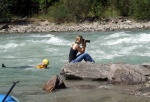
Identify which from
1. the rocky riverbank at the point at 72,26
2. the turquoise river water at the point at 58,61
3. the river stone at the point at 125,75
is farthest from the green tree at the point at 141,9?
the river stone at the point at 125,75

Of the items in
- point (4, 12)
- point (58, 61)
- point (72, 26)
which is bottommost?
point (58, 61)

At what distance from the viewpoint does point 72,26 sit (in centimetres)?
2727

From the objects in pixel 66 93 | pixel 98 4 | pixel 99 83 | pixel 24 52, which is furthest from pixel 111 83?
pixel 98 4

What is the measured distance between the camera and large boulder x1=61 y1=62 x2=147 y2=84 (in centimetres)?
924

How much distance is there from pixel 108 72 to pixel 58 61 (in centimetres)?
385

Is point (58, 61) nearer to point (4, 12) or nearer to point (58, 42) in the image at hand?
point (58, 42)

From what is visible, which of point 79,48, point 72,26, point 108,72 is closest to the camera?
point 108,72

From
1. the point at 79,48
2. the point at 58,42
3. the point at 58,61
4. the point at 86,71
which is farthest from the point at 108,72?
the point at 58,42

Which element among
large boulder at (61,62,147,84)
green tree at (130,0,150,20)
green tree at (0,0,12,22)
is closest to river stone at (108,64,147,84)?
large boulder at (61,62,147,84)

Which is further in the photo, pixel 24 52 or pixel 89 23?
pixel 89 23

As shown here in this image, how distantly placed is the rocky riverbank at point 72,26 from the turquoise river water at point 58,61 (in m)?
4.15

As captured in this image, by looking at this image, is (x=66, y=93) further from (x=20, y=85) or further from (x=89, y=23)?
(x=89, y=23)

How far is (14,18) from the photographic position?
32.8m

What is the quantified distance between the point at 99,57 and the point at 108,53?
37.8 inches
